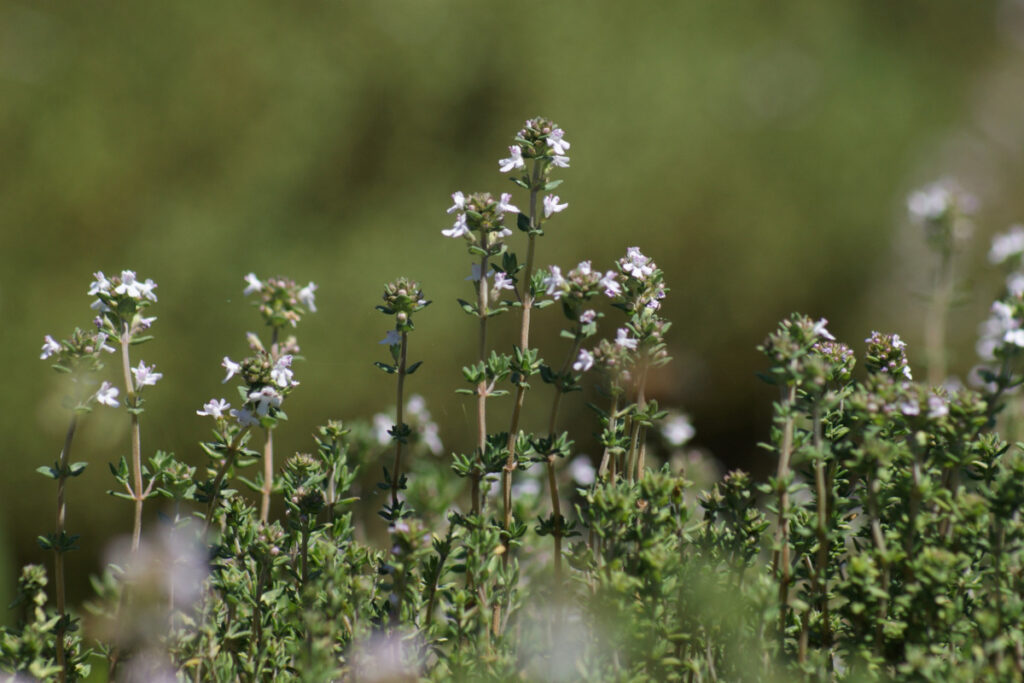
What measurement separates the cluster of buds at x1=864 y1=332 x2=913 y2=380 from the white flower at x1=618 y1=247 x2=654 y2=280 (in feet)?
1.27

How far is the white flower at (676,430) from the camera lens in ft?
8.07

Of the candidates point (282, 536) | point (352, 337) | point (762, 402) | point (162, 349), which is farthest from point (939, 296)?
point (762, 402)

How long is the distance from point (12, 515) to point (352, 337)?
134cm

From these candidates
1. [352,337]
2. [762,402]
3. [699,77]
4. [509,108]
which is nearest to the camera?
[352,337]

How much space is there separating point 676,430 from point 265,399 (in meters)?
1.50

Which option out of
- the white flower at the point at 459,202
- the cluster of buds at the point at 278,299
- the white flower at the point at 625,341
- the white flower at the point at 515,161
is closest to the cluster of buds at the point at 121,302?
the cluster of buds at the point at 278,299

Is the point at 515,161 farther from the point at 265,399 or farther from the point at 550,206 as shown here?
the point at 265,399

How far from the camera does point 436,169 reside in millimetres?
3363

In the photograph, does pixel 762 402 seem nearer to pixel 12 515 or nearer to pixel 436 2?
pixel 436 2

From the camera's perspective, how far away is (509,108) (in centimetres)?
343

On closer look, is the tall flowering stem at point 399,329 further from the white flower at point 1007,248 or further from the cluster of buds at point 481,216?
the white flower at point 1007,248

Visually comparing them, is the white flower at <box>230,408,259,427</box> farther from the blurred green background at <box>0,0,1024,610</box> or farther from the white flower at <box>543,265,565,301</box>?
the blurred green background at <box>0,0,1024,610</box>

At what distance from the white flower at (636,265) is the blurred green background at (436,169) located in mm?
1941

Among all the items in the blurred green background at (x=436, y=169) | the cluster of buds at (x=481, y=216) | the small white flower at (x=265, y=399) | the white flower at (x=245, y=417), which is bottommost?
the white flower at (x=245, y=417)
